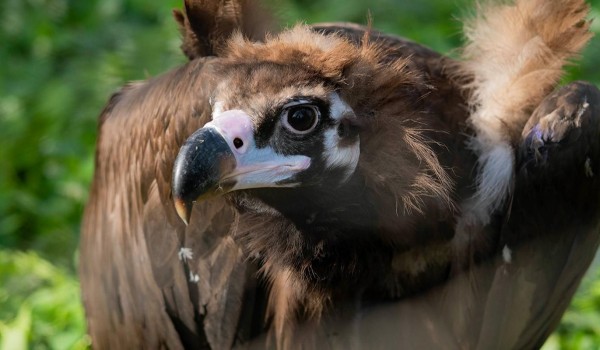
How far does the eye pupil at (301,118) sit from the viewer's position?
3596 mm

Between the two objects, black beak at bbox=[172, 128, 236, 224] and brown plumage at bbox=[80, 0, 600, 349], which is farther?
brown plumage at bbox=[80, 0, 600, 349]

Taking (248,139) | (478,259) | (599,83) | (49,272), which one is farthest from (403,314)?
(599,83)

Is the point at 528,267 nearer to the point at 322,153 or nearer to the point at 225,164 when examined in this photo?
the point at 322,153

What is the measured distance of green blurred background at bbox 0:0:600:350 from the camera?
6566mm

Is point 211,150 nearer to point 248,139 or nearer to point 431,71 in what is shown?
point 248,139

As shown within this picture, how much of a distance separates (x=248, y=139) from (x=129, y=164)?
4.07 feet

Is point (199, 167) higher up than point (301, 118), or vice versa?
point (301, 118)

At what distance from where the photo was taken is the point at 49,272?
5539 mm

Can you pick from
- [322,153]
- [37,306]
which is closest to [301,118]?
[322,153]

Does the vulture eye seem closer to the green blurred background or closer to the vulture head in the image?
the vulture head

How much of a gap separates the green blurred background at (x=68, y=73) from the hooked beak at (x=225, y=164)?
2437 mm

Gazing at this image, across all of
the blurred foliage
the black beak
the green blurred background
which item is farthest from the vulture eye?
the green blurred background

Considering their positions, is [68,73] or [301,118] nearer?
[301,118]

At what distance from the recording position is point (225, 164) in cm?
346
